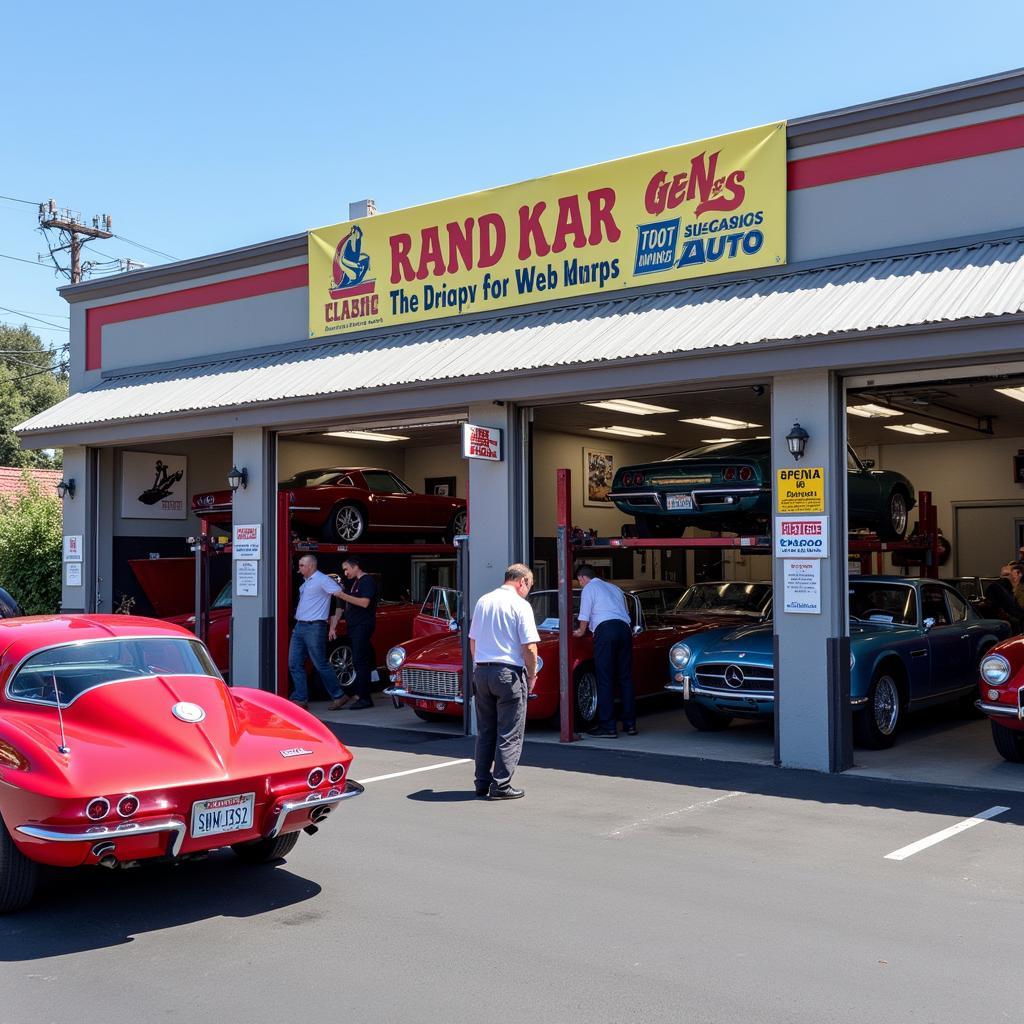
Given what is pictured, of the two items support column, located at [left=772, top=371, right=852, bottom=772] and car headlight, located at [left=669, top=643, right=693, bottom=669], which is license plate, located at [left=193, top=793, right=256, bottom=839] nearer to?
support column, located at [left=772, top=371, right=852, bottom=772]

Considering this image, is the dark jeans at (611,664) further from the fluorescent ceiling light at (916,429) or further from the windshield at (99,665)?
the fluorescent ceiling light at (916,429)

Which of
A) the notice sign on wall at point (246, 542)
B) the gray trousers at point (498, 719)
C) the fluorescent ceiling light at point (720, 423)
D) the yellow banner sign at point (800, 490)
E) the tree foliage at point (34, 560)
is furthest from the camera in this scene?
the tree foliage at point (34, 560)

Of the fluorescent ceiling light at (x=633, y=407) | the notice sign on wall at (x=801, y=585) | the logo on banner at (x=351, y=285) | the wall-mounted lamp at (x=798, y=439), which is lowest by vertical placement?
the notice sign on wall at (x=801, y=585)

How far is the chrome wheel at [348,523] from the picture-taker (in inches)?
623

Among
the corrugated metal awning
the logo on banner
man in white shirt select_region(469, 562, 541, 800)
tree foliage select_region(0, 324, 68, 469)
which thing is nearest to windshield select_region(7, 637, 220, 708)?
man in white shirt select_region(469, 562, 541, 800)

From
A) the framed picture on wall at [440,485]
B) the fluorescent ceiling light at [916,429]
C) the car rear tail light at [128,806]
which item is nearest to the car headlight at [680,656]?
the car rear tail light at [128,806]

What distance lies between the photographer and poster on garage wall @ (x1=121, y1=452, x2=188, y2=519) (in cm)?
1738

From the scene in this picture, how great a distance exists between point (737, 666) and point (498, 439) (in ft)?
11.2

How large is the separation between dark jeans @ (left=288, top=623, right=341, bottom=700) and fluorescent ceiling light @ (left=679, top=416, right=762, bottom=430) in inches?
304

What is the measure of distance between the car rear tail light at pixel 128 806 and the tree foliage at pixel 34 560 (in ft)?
53.1

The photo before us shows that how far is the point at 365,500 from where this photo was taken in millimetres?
16188

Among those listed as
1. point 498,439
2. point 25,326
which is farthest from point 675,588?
point 25,326

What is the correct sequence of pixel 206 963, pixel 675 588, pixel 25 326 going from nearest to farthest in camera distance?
pixel 206 963
pixel 675 588
pixel 25 326

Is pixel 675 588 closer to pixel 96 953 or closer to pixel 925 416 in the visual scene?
pixel 925 416
